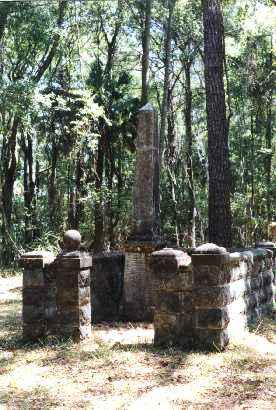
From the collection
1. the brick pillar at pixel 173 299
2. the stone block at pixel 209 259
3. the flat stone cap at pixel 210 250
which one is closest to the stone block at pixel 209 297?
the brick pillar at pixel 173 299

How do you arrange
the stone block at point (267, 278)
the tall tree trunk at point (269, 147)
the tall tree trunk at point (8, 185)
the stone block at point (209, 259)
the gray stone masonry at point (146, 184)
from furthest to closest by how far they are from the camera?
the tall tree trunk at point (269, 147), the tall tree trunk at point (8, 185), the stone block at point (267, 278), the gray stone masonry at point (146, 184), the stone block at point (209, 259)

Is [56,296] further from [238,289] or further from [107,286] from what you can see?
[238,289]

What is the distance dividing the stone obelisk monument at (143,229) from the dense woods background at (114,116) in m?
7.48

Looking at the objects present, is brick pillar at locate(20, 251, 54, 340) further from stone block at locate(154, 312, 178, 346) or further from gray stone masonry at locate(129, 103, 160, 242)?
gray stone masonry at locate(129, 103, 160, 242)

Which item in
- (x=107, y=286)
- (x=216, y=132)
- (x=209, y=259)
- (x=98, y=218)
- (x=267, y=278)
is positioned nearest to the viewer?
(x=209, y=259)

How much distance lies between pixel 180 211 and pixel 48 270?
15.1 metres

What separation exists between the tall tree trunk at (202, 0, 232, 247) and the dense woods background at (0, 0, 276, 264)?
6.85 m

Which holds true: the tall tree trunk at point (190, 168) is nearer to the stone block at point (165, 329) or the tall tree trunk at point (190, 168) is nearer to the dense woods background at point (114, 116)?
the dense woods background at point (114, 116)

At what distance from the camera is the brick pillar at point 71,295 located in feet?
22.4

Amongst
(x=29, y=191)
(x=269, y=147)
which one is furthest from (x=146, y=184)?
(x=269, y=147)

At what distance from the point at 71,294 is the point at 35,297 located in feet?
1.71

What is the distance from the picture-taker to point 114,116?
1945 cm

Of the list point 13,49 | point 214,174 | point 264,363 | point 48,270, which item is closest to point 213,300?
point 264,363

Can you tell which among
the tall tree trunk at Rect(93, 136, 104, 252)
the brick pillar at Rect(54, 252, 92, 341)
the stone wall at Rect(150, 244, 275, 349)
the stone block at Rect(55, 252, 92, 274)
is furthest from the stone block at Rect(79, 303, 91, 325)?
the tall tree trunk at Rect(93, 136, 104, 252)
